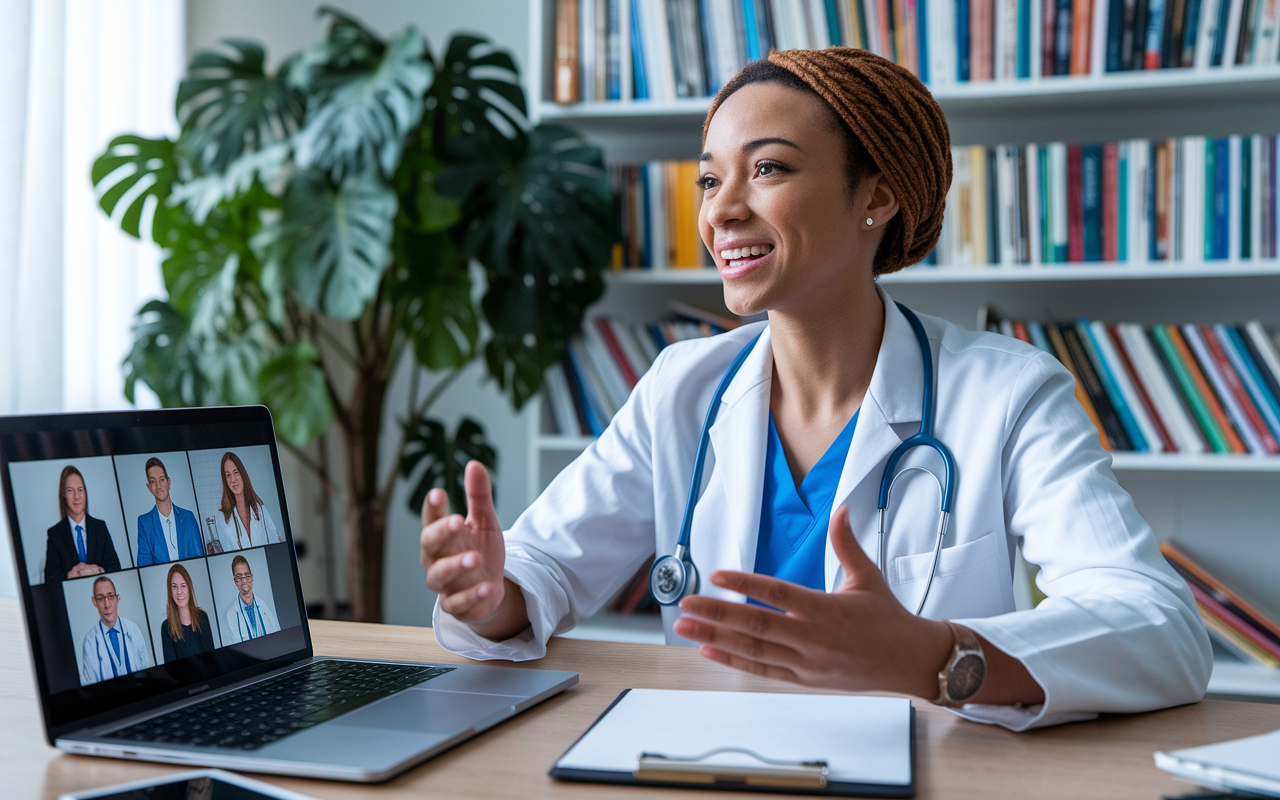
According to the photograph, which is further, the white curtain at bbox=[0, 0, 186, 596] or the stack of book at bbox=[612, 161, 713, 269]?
the stack of book at bbox=[612, 161, 713, 269]

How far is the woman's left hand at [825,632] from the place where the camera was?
728 millimetres

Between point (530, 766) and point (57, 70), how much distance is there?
2.30 metres

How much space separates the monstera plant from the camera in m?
2.26

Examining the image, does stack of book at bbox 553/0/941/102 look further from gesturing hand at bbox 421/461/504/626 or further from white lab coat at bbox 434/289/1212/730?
gesturing hand at bbox 421/461/504/626

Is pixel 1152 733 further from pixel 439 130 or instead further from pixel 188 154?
pixel 188 154

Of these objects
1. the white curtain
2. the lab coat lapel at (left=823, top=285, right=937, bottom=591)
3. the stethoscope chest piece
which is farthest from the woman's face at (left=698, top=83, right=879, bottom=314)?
the white curtain

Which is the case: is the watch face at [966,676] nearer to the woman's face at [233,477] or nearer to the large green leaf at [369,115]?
the woman's face at [233,477]

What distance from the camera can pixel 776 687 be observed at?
920 millimetres

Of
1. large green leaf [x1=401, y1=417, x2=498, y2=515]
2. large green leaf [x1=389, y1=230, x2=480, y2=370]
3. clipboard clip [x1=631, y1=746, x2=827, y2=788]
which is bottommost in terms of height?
large green leaf [x1=401, y1=417, x2=498, y2=515]

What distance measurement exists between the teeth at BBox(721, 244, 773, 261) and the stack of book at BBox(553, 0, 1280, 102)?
1.24 meters

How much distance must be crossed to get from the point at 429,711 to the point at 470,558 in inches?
5.1

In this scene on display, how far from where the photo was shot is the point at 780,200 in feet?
4.18

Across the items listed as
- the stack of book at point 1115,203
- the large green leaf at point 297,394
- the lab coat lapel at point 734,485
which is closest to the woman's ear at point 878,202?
the lab coat lapel at point 734,485

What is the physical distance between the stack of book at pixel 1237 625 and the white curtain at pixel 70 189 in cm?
259
